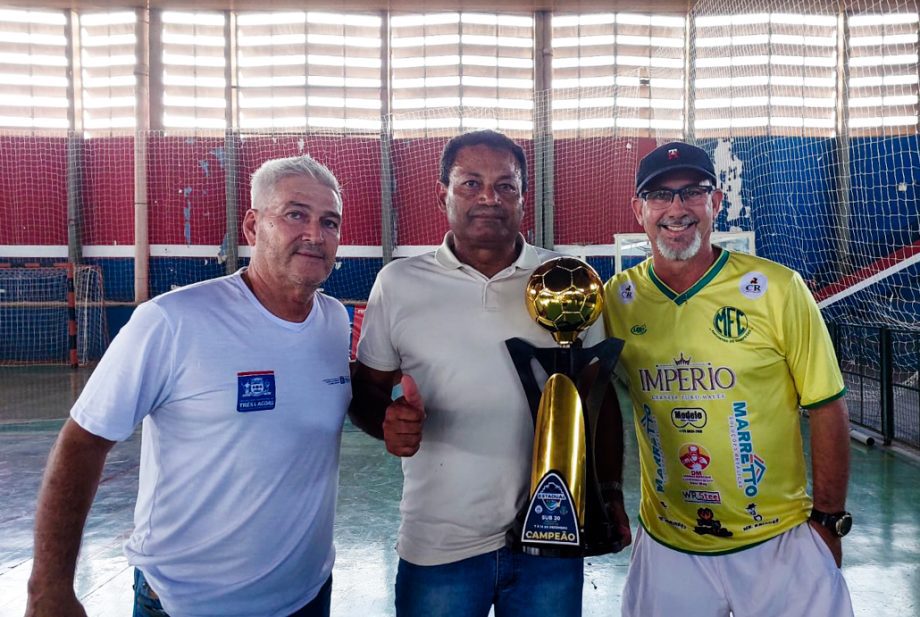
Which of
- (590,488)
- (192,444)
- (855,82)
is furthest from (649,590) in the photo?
(855,82)

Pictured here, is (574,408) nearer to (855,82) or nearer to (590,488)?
(590,488)

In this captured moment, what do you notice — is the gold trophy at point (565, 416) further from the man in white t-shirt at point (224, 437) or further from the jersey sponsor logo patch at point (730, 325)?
the man in white t-shirt at point (224, 437)

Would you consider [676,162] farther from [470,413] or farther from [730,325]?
[470,413]

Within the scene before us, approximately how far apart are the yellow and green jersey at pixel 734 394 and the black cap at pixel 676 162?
0.28 m

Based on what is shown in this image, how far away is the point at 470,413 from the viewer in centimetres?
158

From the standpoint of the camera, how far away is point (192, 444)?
4.68 ft

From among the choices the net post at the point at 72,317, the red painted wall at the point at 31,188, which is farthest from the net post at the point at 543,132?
the red painted wall at the point at 31,188

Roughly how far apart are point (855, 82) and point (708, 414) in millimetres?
10686

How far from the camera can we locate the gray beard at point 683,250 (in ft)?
5.62

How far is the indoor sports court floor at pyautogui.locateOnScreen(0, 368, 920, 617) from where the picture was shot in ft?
9.48

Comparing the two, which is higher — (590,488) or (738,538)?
(590,488)

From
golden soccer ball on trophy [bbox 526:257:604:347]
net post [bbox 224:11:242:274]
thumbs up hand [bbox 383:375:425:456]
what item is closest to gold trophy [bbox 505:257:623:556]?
golden soccer ball on trophy [bbox 526:257:604:347]

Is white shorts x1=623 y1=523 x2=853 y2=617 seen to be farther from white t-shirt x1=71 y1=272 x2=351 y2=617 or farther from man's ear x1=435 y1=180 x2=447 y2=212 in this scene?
man's ear x1=435 y1=180 x2=447 y2=212

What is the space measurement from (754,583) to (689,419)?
442mm
